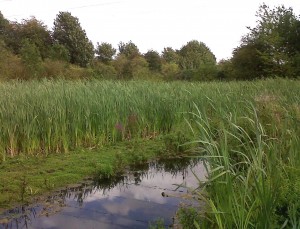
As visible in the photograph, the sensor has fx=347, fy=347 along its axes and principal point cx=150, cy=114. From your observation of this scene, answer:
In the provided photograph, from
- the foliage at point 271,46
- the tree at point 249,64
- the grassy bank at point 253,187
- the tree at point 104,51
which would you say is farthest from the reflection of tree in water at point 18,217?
the tree at point 104,51

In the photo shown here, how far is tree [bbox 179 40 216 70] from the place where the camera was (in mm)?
45888

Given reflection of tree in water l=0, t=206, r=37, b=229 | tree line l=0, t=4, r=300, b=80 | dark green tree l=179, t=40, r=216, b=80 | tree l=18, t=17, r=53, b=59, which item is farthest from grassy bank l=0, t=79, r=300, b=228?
tree l=18, t=17, r=53, b=59

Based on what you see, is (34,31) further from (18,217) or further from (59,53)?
(18,217)

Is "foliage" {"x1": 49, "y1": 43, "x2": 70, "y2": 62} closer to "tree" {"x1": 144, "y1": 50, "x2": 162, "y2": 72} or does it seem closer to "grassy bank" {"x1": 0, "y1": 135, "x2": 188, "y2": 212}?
"tree" {"x1": 144, "y1": 50, "x2": 162, "y2": 72}

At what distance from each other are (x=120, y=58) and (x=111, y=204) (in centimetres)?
3111

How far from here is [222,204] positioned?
286 centimetres

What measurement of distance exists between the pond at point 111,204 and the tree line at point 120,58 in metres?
12.2

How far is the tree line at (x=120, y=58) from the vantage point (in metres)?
19.2

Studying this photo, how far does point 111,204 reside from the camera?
4.89 metres

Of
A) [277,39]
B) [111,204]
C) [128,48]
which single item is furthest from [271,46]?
[128,48]

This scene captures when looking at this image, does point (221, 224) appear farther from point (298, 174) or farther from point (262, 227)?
point (298, 174)

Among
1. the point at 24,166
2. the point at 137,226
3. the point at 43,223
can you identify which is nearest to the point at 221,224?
the point at 137,226

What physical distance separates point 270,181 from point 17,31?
32.2 m

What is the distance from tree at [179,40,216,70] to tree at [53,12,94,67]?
14.5 m
